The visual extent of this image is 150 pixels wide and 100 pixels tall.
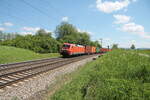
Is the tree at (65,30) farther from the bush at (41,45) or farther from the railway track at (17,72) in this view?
the railway track at (17,72)

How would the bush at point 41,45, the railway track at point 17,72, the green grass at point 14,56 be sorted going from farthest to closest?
the bush at point 41,45
the green grass at point 14,56
the railway track at point 17,72

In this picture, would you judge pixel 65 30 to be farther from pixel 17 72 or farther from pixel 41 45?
pixel 17 72

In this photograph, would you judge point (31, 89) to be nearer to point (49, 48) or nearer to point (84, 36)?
point (49, 48)

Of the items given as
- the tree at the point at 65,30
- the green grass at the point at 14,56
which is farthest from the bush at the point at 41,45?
the tree at the point at 65,30

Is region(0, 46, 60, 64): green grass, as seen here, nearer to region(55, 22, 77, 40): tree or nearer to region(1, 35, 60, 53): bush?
region(1, 35, 60, 53): bush

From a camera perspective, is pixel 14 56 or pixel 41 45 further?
pixel 41 45

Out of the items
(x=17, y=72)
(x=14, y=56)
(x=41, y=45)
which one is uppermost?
(x=41, y=45)

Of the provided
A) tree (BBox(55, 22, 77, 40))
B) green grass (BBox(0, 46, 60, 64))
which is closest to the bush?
green grass (BBox(0, 46, 60, 64))

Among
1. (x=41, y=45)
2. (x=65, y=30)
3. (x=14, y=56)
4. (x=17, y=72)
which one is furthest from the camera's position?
(x=65, y=30)

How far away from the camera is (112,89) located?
4914mm

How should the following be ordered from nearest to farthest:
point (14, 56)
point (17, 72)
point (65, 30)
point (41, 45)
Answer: point (17, 72) < point (14, 56) < point (41, 45) < point (65, 30)

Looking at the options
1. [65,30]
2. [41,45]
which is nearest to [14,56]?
[41,45]

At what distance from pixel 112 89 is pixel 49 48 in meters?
45.1

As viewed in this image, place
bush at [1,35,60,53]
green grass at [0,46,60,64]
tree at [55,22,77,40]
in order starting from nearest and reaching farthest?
green grass at [0,46,60,64] < bush at [1,35,60,53] < tree at [55,22,77,40]
